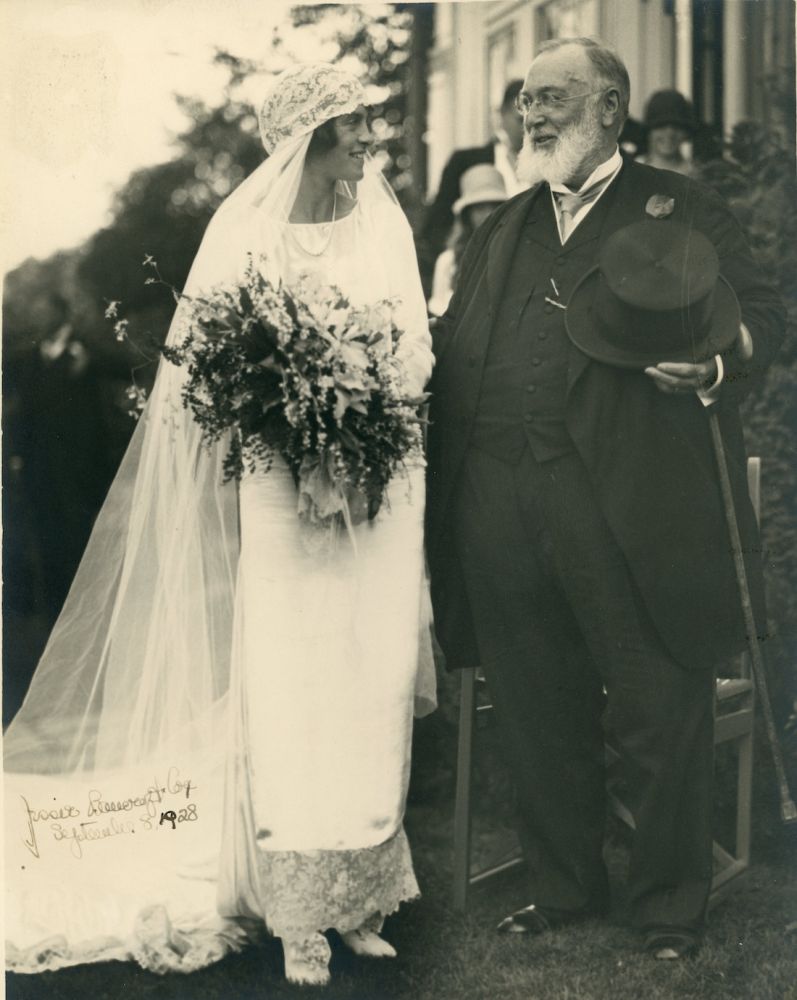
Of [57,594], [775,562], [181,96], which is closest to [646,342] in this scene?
[775,562]

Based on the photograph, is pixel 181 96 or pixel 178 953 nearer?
pixel 178 953

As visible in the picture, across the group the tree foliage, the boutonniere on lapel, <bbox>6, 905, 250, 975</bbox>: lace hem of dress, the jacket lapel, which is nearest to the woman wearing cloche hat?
the jacket lapel

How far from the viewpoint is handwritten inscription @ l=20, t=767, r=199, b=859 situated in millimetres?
3416

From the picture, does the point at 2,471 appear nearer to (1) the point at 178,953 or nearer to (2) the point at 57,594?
(2) the point at 57,594

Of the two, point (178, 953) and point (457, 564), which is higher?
point (457, 564)

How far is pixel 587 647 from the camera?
132 inches

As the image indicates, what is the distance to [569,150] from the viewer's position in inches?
131

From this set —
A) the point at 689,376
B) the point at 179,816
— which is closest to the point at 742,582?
the point at 689,376

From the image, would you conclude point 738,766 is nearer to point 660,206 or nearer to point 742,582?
point 742,582

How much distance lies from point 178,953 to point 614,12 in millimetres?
3335

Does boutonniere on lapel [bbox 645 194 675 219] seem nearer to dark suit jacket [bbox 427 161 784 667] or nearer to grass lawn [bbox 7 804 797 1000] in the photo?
dark suit jacket [bbox 427 161 784 667]

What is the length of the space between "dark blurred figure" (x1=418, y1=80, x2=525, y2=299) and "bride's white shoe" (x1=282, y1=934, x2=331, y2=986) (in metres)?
2.19

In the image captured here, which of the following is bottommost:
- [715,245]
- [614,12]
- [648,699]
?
[648,699]

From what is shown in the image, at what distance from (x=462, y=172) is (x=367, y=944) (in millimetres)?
2568
